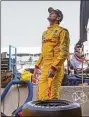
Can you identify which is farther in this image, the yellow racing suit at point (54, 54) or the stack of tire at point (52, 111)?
the yellow racing suit at point (54, 54)

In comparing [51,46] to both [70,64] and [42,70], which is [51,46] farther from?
[70,64]

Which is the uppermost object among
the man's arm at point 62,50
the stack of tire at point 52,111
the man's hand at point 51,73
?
the man's arm at point 62,50

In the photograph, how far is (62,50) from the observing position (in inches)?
180

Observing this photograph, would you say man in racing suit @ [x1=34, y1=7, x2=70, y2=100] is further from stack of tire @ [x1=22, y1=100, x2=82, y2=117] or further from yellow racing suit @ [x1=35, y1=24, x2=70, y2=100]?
stack of tire @ [x1=22, y1=100, x2=82, y2=117]

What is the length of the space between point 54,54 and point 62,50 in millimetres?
199

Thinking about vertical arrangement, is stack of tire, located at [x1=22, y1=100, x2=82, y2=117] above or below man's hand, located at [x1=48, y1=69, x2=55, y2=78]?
below

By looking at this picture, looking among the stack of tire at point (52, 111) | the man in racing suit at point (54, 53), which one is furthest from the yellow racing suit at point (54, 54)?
the stack of tire at point (52, 111)

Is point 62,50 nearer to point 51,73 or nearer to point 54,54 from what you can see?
point 54,54

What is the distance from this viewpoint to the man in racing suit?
4.59m

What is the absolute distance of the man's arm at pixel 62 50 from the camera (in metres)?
4.56

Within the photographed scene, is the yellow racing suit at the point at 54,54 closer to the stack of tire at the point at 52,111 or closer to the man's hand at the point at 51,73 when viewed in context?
the man's hand at the point at 51,73

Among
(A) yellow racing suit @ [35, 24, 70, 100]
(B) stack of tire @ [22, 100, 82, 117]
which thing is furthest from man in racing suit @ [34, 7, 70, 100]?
(B) stack of tire @ [22, 100, 82, 117]

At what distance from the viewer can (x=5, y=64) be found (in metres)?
12.1

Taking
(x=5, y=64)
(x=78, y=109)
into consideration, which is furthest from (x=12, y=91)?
(x=5, y=64)
